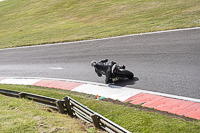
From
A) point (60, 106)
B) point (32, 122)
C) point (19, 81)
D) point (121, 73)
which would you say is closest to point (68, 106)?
point (60, 106)

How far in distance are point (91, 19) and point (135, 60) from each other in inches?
656

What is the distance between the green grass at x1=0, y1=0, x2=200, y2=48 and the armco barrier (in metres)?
10.7

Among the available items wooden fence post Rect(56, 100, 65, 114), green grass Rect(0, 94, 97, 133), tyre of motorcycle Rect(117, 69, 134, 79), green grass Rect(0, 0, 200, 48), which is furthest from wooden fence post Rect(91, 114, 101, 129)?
green grass Rect(0, 0, 200, 48)

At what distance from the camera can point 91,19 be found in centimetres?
2866

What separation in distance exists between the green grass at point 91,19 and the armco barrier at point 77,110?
10.7 metres

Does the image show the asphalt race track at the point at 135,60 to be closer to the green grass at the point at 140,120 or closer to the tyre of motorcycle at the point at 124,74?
the tyre of motorcycle at the point at 124,74

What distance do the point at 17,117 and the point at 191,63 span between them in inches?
326

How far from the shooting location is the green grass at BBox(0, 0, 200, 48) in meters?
19.5

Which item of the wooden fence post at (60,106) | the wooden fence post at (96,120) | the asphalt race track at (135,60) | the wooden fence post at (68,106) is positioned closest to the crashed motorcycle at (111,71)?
the asphalt race track at (135,60)

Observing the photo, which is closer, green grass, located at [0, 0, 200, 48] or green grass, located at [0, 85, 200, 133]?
green grass, located at [0, 85, 200, 133]

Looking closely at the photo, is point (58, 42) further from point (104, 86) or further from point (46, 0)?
point (46, 0)

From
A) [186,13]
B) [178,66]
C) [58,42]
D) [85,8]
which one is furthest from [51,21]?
[178,66]

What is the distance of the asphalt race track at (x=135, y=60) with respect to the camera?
10188mm

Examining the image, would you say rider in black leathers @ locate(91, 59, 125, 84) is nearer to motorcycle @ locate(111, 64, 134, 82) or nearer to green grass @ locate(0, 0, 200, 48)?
motorcycle @ locate(111, 64, 134, 82)
